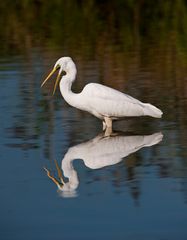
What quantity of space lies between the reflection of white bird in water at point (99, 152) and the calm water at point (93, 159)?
1 centimetres

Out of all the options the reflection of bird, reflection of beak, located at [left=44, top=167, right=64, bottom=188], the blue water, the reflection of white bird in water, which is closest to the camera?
the blue water

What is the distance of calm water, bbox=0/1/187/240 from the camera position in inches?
300

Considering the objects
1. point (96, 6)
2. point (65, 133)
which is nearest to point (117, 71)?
point (65, 133)

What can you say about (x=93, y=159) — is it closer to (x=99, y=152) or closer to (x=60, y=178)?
(x=99, y=152)

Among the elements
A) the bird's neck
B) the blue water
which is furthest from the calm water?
the bird's neck

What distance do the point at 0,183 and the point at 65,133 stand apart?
2.34 meters

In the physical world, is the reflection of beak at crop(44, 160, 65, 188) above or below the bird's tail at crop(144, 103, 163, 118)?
below

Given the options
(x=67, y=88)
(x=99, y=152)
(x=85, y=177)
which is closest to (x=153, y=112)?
(x=67, y=88)

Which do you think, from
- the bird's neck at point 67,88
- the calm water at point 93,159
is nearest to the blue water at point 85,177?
the calm water at point 93,159

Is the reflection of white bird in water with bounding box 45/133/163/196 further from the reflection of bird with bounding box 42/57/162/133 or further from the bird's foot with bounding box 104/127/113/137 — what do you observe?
the reflection of bird with bounding box 42/57/162/133

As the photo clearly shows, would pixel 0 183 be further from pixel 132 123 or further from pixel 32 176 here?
pixel 132 123

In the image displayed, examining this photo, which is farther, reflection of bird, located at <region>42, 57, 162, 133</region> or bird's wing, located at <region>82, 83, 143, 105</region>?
bird's wing, located at <region>82, 83, 143, 105</region>

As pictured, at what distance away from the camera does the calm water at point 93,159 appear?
7629 mm

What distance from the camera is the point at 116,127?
11.9 m
